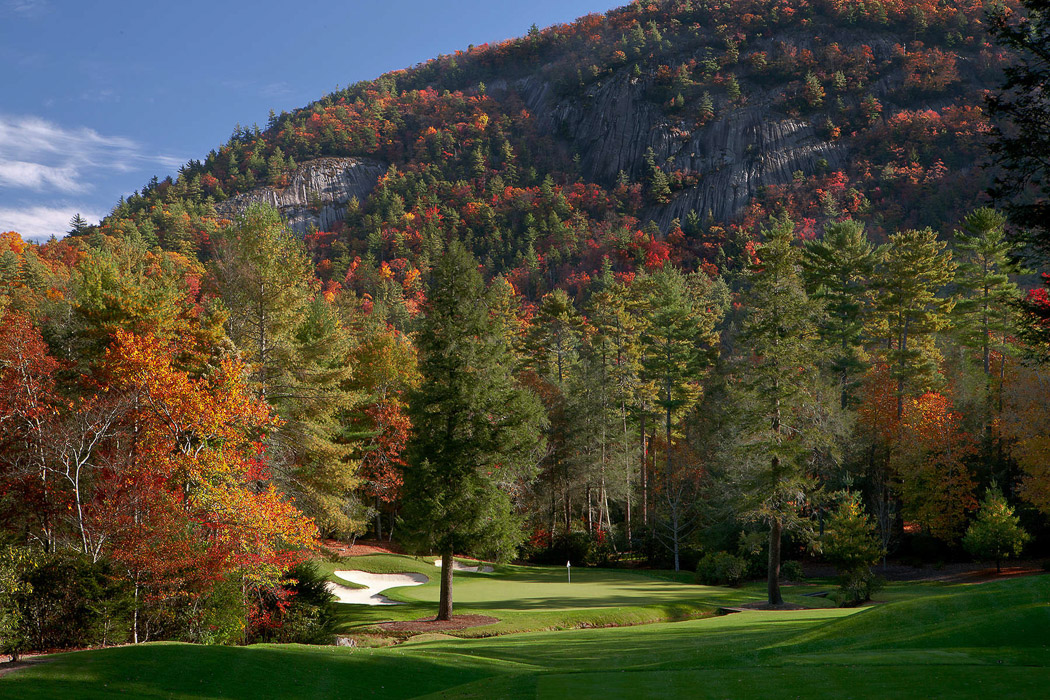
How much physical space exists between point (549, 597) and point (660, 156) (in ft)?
384

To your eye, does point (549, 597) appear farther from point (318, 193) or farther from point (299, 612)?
point (318, 193)

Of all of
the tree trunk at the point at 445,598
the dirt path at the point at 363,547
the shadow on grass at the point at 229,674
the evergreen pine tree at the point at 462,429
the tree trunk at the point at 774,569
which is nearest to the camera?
the shadow on grass at the point at 229,674

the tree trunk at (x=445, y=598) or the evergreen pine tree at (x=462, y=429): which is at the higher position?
the evergreen pine tree at (x=462, y=429)

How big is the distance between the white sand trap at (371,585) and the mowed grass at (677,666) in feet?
45.1

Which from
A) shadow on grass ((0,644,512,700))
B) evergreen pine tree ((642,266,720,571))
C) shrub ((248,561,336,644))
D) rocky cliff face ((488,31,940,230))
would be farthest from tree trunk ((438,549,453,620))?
rocky cliff face ((488,31,940,230))

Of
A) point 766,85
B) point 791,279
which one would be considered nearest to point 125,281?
point 791,279

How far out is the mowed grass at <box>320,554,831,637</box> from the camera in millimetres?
24141

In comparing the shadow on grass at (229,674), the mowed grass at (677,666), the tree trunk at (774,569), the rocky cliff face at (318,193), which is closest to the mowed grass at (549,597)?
the tree trunk at (774,569)

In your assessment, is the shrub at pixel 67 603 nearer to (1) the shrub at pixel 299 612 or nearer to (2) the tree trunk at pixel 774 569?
(1) the shrub at pixel 299 612

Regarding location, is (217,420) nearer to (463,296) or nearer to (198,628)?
(198,628)

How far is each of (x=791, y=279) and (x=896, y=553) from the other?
21672 millimetres

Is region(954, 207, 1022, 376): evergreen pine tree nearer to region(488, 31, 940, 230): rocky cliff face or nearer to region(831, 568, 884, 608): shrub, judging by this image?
region(831, 568, 884, 608): shrub

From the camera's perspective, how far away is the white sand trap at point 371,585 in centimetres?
2967

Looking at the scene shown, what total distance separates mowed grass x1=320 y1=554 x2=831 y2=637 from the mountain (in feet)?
222
